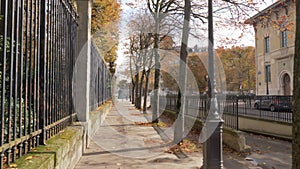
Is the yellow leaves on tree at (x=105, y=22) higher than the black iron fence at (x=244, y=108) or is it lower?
higher

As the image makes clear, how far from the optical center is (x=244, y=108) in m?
16.4

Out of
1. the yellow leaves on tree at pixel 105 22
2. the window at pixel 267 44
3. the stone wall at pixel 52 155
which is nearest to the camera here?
the stone wall at pixel 52 155

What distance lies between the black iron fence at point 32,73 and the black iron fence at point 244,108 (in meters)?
6.39

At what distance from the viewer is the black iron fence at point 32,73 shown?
112 inches

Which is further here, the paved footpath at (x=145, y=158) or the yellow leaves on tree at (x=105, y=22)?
the yellow leaves on tree at (x=105, y=22)

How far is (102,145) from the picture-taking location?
8328 mm

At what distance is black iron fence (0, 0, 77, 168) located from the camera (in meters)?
2.85

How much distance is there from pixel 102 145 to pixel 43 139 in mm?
4501

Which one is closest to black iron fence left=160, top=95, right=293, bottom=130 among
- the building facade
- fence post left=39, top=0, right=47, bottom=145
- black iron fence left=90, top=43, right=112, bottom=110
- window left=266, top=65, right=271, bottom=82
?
black iron fence left=90, top=43, right=112, bottom=110

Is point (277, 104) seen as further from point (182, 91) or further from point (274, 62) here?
point (274, 62)

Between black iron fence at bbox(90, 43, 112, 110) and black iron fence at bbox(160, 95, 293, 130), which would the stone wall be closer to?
black iron fence at bbox(90, 43, 112, 110)

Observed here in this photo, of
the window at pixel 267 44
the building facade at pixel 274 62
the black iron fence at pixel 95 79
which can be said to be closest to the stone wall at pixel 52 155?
the black iron fence at pixel 95 79

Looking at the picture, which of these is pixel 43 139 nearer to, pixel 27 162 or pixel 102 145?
pixel 27 162

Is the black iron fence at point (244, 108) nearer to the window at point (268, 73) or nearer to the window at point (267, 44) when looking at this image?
the window at point (268, 73)
